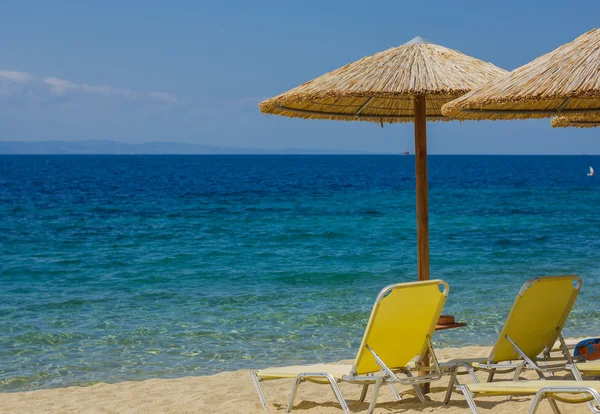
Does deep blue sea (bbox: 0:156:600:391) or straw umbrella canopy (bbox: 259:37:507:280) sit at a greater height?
straw umbrella canopy (bbox: 259:37:507:280)

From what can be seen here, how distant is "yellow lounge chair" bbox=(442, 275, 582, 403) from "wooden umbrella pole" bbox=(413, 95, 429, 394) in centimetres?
63

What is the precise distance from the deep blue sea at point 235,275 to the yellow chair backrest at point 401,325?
290 centimetres

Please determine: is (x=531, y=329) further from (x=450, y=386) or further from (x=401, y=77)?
(x=401, y=77)

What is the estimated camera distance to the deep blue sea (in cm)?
798

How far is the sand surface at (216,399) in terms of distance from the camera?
5.09 m

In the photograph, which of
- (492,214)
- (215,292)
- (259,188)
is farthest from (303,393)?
(259,188)

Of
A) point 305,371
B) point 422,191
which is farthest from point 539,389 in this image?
point 422,191

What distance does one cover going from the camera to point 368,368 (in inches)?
186

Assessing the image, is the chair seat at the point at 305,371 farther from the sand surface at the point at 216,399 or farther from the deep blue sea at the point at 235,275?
the deep blue sea at the point at 235,275

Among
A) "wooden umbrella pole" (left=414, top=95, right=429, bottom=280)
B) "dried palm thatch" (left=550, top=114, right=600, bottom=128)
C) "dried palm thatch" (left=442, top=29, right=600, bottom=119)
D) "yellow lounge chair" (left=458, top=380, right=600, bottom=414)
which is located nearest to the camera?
"yellow lounge chair" (left=458, top=380, right=600, bottom=414)

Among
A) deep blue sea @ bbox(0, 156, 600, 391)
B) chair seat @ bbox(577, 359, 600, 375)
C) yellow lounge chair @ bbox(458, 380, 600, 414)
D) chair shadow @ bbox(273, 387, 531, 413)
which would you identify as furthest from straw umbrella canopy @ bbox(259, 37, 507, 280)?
deep blue sea @ bbox(0, 156, 600, 391)

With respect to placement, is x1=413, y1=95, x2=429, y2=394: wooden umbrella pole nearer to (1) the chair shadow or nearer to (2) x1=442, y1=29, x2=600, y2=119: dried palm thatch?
(1) the chair shadow

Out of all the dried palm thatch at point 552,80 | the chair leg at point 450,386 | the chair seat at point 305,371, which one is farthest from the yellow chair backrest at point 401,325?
the dried palm thatch at point 552,80

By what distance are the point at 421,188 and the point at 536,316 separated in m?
1.19
